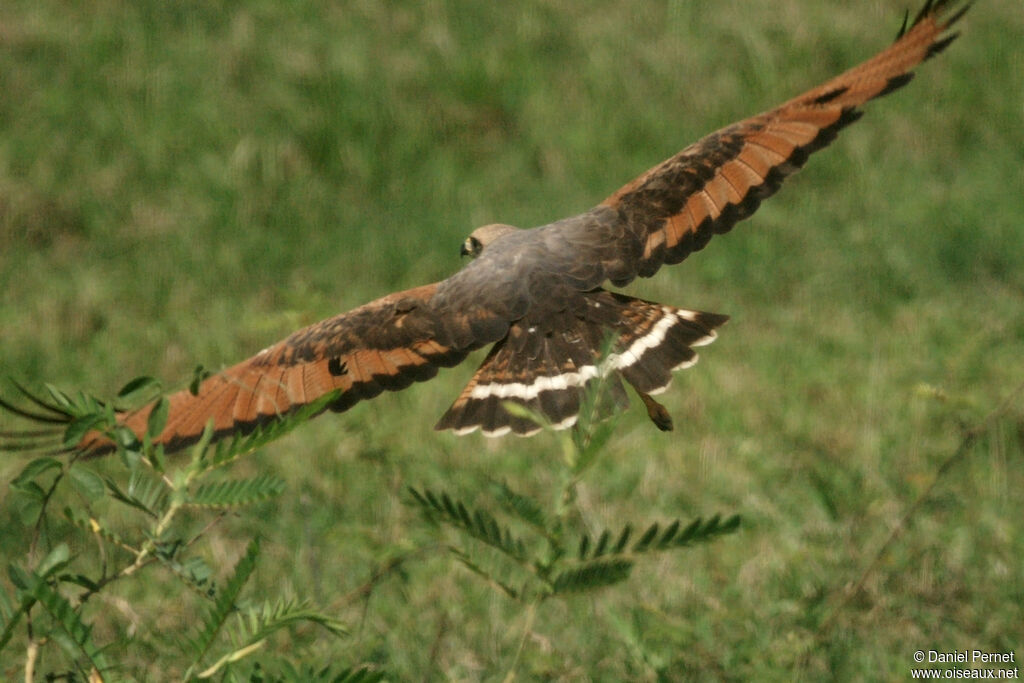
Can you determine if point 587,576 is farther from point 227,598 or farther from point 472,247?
point 472,247

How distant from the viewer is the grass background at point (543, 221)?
12.4ft

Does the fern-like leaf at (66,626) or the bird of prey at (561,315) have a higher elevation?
the fern-like leaf at (66,626)

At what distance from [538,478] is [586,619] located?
135 cm

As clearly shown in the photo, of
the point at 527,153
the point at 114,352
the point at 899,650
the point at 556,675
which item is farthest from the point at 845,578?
the point at 527,153

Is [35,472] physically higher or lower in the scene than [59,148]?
higher

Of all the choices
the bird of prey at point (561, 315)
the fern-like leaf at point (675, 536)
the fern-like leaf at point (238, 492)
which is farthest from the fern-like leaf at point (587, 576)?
the bird of prey at point (561, 315)

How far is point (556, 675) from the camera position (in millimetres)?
3137

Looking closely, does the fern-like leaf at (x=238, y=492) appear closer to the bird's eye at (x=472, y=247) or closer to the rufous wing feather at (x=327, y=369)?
the rufous wing feather at (x=327, y=369)

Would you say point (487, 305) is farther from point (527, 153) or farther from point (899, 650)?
point (527, 153)

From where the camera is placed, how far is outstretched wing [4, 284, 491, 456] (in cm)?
363

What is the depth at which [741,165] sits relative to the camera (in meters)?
4.03

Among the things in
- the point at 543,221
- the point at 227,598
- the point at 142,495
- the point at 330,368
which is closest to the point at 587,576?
the point at 227,598

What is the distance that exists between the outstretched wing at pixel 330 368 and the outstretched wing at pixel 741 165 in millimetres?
621

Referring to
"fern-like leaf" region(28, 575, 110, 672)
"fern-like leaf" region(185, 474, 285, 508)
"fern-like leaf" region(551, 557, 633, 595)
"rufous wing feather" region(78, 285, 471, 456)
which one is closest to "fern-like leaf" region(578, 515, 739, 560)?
"fern-like leaf" region(551, 557, 633, 595)
